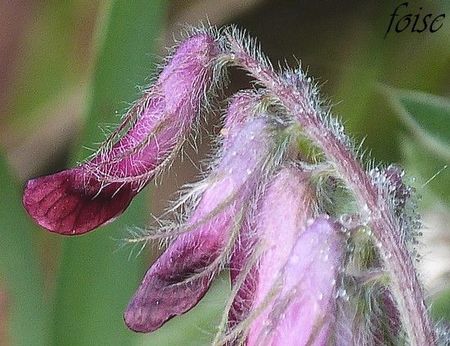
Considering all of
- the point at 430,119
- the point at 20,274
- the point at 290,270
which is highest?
the point at 430,119

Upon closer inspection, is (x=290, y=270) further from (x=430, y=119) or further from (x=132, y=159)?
(x=430, y=119)

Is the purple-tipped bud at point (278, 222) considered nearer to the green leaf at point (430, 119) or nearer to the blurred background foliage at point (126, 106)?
the blurred background foliage at point (126, 106)

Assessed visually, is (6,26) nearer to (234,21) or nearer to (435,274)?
(234,21)

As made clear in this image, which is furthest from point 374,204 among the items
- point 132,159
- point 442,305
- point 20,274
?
point 20,274

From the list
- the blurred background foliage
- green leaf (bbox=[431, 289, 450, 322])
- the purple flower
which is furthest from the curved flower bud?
green leaf (bbox=[431, 289, 450, 322])

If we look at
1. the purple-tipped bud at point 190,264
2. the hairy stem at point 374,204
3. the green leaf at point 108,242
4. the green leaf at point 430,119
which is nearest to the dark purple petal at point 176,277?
the purple-tipped bud at point 190,264

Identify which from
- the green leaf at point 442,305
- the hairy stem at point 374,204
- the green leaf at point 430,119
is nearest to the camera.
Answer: the hairy stem at point 374,204
